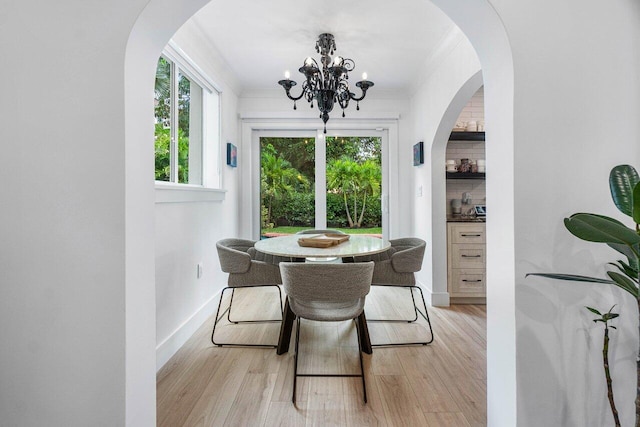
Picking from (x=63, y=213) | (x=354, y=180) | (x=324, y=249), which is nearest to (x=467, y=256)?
(x=354, y=180)

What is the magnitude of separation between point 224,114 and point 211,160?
1.89 feet

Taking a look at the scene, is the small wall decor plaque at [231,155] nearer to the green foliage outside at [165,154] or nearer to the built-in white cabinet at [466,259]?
the green foliage outside at [165,154]

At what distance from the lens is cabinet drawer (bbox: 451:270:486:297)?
12.0 feet

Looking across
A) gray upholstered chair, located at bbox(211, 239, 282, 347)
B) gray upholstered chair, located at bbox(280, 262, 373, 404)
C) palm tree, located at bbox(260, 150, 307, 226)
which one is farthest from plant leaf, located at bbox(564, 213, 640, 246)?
palm tree, located at bbox(260, 150, 307, 226)

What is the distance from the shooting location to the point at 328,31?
2861 mm

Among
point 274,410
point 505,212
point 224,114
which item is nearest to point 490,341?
point 505,212

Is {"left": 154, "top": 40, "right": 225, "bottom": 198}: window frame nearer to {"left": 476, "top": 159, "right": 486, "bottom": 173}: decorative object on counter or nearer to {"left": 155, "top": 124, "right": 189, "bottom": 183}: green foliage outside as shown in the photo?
{"left": 155, "top": 124, "right": 189, "bottom": 183}: green foliage outside

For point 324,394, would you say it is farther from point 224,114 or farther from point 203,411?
point 224,114

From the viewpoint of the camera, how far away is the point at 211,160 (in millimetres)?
3562

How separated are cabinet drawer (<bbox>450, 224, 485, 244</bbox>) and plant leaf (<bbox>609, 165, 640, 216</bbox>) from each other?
8.73 feet

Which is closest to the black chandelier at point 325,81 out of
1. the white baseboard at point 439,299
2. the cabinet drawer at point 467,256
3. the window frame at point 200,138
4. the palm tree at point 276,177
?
the window frame at point 200,138

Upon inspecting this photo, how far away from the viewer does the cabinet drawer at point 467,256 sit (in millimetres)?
3658

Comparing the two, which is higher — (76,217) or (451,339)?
(76,217)

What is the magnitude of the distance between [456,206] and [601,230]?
3097mm
